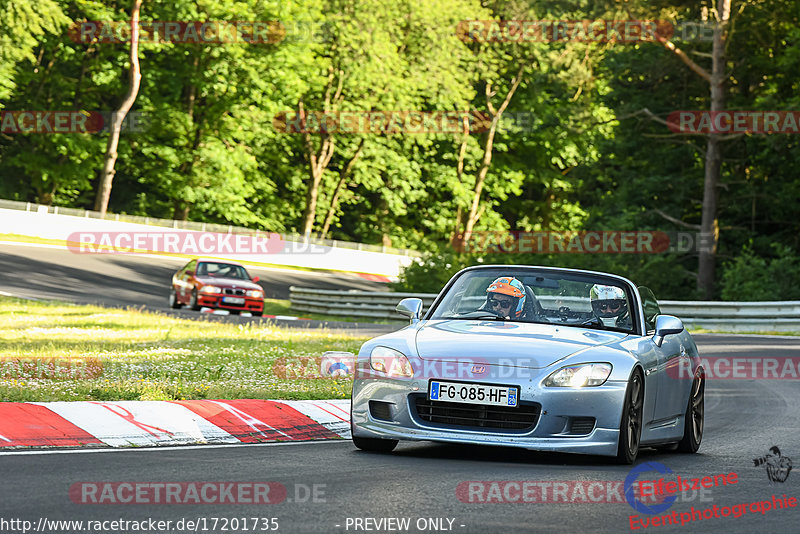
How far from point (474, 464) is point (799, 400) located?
26.1ft

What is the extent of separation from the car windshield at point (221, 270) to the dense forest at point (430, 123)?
575cm

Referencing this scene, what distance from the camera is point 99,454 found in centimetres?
827

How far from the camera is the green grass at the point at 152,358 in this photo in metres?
11.4

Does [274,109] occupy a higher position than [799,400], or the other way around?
[274,109]

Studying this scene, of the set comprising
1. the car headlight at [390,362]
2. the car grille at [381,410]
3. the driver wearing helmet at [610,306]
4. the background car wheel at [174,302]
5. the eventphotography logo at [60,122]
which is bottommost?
the background car wheel at [174,302]

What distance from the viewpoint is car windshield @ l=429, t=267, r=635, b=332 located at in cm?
976

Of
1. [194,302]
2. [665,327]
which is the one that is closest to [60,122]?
[194,302]

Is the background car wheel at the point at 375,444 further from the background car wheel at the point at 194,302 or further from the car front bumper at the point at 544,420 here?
the background car wheel at the point at 194,302

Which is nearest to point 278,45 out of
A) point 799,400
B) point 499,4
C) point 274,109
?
point 274,109

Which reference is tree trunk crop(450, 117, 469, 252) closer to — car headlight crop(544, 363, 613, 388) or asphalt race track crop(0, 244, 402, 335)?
asphalt race track crop(0, 244, 402, 335)

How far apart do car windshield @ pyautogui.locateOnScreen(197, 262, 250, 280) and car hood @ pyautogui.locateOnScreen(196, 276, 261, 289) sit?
34cm

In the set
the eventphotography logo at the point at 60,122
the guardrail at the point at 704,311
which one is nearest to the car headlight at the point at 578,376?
the guardrail at the point at 704,311

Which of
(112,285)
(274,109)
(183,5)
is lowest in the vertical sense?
(112,285)

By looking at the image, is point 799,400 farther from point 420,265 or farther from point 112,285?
point 112,285
